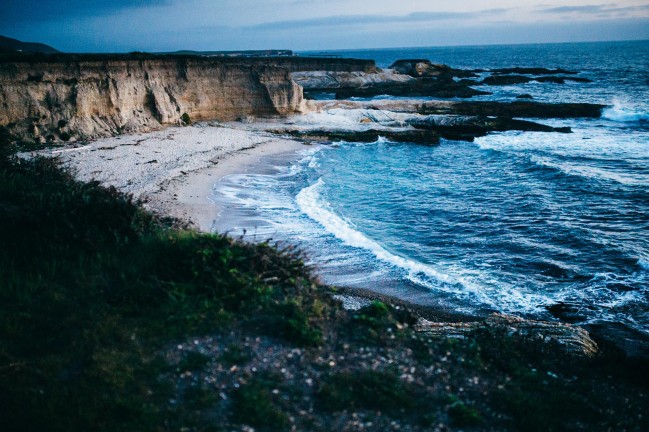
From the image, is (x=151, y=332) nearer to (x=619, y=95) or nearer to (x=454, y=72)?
(x=619, y=95)

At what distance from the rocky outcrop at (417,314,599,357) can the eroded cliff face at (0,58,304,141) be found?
24750 millimetres

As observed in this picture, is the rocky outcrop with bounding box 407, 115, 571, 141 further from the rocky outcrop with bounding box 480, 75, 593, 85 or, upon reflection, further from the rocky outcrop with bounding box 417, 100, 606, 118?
the rocky outcrop with bounding box 480, 75, 593, 85

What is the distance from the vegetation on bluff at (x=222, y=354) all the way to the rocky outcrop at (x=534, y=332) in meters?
0.42

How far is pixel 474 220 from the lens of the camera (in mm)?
16844

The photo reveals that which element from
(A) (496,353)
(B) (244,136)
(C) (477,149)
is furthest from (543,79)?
(A) (496,353)

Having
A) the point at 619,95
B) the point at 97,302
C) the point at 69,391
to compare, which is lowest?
the point at 69,391

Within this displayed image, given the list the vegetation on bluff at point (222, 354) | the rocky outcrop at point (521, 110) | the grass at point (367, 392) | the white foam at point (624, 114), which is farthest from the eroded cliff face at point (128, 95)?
the white foam at point (624, 114)

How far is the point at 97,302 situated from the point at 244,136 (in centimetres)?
2515

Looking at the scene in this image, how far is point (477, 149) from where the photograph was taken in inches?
1194

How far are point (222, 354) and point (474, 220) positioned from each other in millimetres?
13439

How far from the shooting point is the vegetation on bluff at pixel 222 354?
4762 millimetres

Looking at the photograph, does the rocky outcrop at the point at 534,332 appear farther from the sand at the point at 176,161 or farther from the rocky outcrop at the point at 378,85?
the rocky outcrop at the point at 378,85

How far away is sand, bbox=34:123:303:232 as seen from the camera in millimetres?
16864

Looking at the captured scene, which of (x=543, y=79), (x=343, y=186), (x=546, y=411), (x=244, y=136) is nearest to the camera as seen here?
(x=546, y=411)
